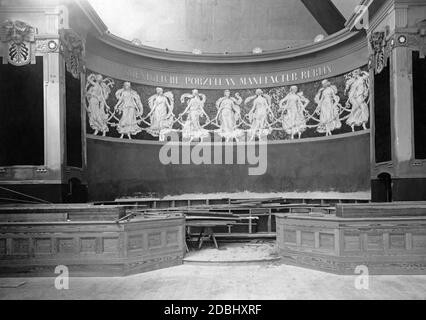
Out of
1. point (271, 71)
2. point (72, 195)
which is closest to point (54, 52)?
point (72, 195)

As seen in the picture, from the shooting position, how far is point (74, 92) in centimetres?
1081

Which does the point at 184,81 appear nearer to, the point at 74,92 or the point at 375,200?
the point at 74,92

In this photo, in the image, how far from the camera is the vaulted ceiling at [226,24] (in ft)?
50.0

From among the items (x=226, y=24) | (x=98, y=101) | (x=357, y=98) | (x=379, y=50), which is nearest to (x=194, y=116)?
(x=98, y=101)

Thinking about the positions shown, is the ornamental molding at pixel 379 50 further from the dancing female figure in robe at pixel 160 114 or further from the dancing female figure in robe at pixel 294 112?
the dancing female figure in robe at pixel 160 114

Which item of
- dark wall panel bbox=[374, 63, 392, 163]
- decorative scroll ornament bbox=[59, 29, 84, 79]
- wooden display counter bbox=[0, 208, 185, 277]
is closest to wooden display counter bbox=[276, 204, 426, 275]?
dark wall panel bbox=[374, 63, 392, 163]

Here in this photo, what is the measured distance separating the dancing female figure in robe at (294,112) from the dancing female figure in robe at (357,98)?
178 cm

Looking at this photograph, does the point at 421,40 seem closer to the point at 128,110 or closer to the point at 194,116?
the point at 194,116

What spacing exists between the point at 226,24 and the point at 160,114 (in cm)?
467

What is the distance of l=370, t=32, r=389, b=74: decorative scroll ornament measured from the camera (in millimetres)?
10500

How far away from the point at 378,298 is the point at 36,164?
7.87 meters

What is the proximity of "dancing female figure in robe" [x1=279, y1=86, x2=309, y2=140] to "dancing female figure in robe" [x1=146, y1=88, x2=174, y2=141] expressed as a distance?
13.9 feet

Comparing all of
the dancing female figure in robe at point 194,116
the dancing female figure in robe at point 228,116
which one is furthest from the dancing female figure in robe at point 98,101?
the dancing female figure in robe at point 228,116

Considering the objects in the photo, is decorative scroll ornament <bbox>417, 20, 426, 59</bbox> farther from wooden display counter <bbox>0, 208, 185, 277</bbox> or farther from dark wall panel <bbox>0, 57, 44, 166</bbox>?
dark wall panel <bbox>0, 57, 44, 166</bbox>
